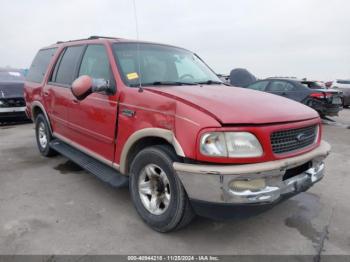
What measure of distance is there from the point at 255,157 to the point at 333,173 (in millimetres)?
3149

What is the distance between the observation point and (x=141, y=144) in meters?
3.18

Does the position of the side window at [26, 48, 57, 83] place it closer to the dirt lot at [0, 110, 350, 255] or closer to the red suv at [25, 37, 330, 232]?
the red suv at [25, 37, 330, 232]

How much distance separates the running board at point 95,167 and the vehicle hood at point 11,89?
4.88 m

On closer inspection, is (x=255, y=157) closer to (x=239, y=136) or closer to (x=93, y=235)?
(x=239, y=136)

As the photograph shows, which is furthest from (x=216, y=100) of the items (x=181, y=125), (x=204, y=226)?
(x=204, y=226)

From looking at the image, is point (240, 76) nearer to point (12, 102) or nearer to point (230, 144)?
point (230, 144)

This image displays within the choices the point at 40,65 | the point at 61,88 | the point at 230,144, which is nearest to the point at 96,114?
the point at 61,88

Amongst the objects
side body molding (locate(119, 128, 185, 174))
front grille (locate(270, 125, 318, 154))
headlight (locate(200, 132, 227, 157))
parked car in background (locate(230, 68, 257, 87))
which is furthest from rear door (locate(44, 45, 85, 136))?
front grille (locate(270, 125, 318, 154))

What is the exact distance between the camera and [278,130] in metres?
2.60

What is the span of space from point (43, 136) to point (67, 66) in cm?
169

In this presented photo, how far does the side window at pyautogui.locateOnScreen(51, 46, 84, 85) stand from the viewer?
4.33m

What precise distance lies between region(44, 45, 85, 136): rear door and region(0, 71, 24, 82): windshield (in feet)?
18.1

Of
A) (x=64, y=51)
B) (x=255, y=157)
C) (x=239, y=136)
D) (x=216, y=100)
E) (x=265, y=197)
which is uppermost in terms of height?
(x=64, y=51)

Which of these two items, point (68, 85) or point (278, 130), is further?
point (68, 85)
